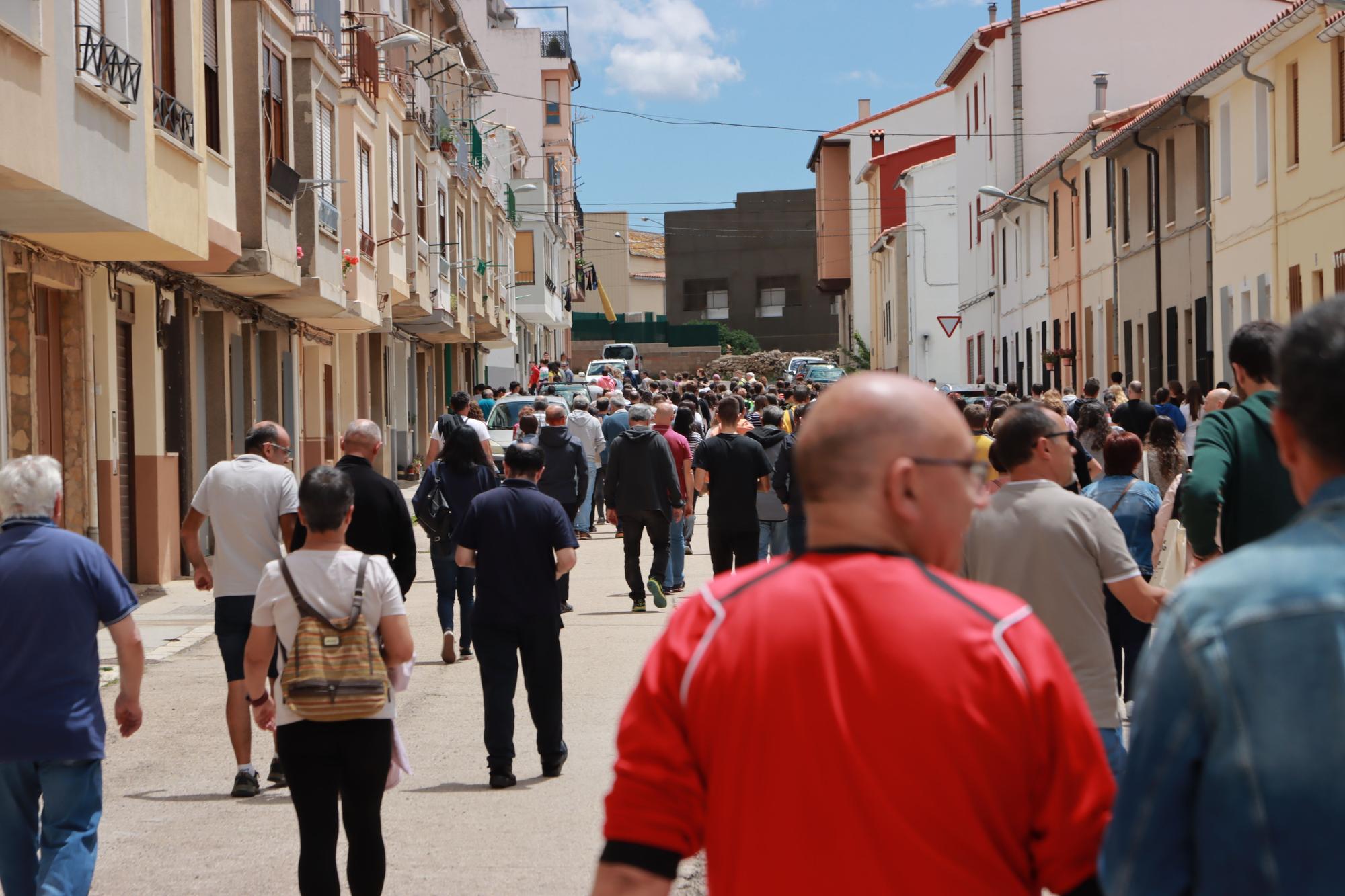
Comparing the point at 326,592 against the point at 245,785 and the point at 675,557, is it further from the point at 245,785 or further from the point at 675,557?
the point at 675,557

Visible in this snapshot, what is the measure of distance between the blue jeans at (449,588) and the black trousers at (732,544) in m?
2.28

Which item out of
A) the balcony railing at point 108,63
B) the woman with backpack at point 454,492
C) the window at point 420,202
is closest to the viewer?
the woman with backpack at point 454,492

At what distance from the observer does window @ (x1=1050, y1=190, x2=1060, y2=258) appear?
4403cm

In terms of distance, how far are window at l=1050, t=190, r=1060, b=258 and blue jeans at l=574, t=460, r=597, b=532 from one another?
78.4 ft

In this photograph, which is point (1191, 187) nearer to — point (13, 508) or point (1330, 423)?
point (13, 508)

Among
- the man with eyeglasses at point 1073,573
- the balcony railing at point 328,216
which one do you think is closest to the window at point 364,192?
the balcony railing at point 328,216

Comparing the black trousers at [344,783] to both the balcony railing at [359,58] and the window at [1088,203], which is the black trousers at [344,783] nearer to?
the balcony railing at [359,58]

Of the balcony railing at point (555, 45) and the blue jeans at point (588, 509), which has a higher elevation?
the balcony railing at point (555, 45)

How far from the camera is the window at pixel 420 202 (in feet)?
111

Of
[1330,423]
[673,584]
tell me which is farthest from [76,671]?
[673,584]

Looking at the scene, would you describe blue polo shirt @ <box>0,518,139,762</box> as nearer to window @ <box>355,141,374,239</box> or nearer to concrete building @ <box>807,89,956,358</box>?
window @ <box>355,141,374,239</box>

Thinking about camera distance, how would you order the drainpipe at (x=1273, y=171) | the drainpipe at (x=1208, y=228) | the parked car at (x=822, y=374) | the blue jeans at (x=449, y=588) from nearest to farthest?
the blue jeans at (x=449, y=588)
the drainpipe at (x=1273, y=171)
the drainpipe at (x=1208, y=228)
the parked car at (x=822, y=374)

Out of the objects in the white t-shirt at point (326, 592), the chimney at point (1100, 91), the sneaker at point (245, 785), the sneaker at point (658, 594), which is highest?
the chimney at point (1100, 91)

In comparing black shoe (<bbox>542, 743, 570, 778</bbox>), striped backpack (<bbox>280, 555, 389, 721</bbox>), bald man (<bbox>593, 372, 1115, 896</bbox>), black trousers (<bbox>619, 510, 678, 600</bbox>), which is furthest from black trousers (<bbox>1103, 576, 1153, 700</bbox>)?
black trousers (<bbox>619, 510, 678, 600</bbox>)
